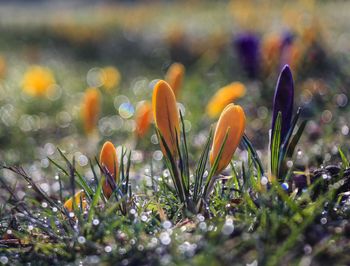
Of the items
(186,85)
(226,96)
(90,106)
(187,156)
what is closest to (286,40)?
(226,96)

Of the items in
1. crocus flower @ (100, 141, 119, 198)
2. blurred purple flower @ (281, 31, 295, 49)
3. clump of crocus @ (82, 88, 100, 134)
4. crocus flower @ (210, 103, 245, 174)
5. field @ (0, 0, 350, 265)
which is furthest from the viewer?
blurred purple flower @ (281, 31, 295, 49)

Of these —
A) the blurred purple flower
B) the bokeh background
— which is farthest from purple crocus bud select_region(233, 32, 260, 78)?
the blurred purple flower

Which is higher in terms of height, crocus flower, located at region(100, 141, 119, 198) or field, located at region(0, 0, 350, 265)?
crocus flower, located at region(100, 141, 119, 198)

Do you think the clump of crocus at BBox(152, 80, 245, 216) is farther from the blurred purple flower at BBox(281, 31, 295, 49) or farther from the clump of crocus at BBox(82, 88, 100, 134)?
the blurred purple flower at BBox(281, 31, 295, 49)

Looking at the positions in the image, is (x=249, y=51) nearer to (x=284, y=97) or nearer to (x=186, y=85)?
(x=186, y=85)

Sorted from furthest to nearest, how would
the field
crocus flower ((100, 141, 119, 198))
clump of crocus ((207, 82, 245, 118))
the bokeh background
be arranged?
the bokeh background
clump of crocus ((207, 82, 245, 118))
crocus flower ((100, 141, 119, 198))
the field

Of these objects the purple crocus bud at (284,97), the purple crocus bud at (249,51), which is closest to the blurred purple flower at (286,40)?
the purple crocus bud at (249,51)

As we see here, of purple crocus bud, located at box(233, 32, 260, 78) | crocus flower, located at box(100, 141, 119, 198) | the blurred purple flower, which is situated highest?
crocus flower, located at box(100, 141, 119, 198)

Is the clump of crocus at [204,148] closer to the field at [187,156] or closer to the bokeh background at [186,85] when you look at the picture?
the field at [187,156]

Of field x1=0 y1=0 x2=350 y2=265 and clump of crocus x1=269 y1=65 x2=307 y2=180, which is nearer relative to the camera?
Answer: field x1=0 y1=0 x2=350 y2=265

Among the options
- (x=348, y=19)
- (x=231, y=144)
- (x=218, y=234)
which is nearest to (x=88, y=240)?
(x=218, y=234)
